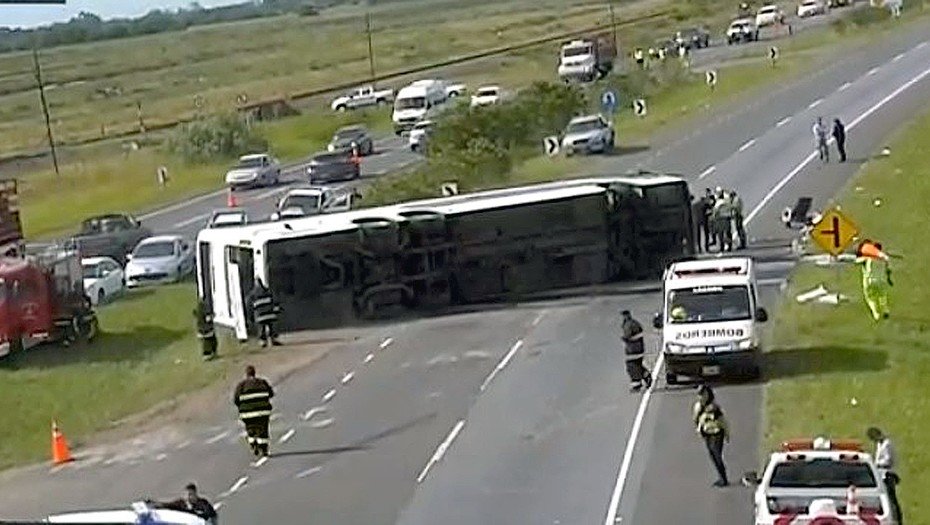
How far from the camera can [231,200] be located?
230ft

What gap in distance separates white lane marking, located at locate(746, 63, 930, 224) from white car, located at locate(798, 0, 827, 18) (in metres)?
46.8

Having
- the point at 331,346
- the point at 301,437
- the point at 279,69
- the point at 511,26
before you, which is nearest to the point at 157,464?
the point at 301,437

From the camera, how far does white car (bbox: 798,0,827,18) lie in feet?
434

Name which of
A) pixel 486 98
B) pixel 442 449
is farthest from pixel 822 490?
pixel 486 98

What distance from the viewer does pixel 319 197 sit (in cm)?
5697

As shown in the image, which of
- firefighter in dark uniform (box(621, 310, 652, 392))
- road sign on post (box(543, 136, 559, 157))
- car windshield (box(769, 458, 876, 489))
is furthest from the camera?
road sign on post (box(543, 136, 559, 157))

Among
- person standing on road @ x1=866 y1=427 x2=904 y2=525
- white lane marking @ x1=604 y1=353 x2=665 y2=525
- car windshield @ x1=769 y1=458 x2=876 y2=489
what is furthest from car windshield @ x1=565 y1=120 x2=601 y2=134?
car windshield @ x1=769 y1=458 x2=876 y2=489

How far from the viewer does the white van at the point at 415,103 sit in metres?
90.0

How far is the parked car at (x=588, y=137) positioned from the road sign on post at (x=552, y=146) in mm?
625

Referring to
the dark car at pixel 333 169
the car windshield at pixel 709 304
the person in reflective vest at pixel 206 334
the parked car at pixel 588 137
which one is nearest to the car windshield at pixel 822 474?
the car windshield at pixel 709 304

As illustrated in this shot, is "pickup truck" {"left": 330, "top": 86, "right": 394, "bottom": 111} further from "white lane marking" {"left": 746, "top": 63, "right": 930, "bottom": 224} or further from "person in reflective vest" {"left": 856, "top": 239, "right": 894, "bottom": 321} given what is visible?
"person in reflective vest" {"left": 856, "top": 239, "right": 894, "bottom": 321}

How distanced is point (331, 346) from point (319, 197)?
19252 millimetres

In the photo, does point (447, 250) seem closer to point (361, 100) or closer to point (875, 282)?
point (875, 282)

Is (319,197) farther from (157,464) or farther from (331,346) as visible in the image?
(157,464)
